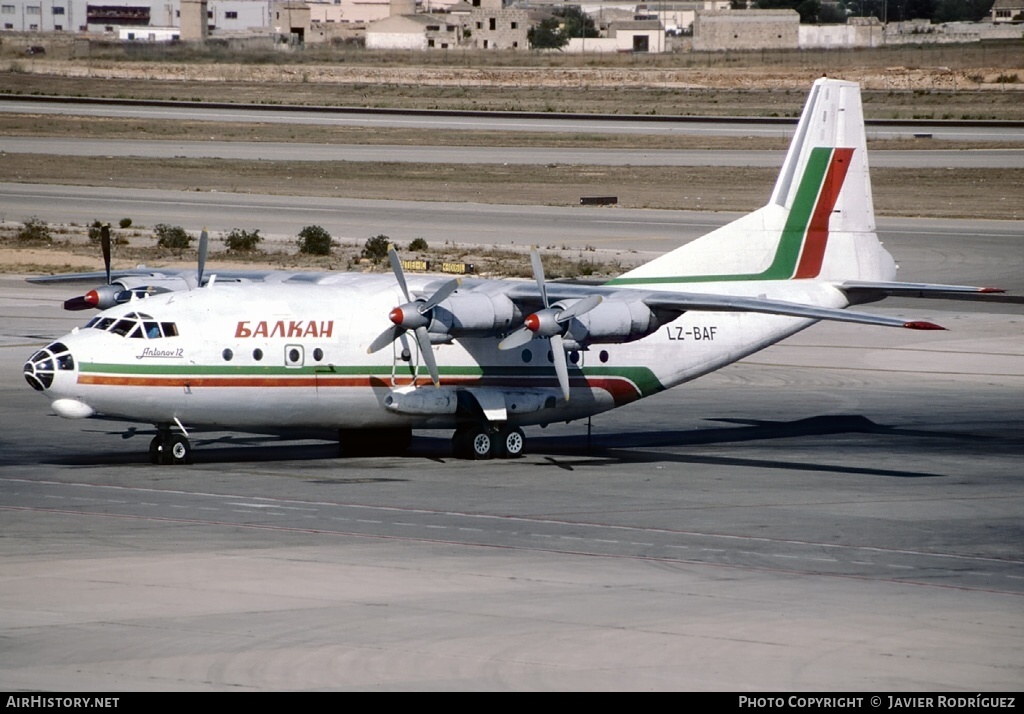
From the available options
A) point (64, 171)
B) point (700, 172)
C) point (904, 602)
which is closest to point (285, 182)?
point (64, 171)

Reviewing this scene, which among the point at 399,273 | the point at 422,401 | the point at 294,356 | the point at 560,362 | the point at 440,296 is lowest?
the point at 422,401

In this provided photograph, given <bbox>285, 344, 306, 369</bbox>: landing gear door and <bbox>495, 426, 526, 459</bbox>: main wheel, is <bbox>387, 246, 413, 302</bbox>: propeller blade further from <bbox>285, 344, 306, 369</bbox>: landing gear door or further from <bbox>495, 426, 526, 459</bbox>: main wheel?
<bbox>495, 426, 526, 459</bbox>: main wheel

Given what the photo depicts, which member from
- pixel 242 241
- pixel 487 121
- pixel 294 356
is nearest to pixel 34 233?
pixel 242 241

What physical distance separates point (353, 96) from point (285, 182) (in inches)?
2408

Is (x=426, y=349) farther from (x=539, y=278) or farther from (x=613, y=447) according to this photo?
(x=613, y=447)

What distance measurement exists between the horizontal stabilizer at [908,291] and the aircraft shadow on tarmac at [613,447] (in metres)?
3.31

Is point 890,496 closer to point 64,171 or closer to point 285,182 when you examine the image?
point 285,182

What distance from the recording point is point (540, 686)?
49.8 ft

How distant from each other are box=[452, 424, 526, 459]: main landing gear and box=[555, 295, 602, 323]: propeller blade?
337cm

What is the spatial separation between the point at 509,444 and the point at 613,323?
3.69 metres

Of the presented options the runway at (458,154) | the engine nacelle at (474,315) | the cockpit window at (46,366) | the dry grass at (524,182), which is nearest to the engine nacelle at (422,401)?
the engine nacelle at (474,315)

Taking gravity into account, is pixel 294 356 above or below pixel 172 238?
above

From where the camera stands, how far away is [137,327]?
90.1ft
